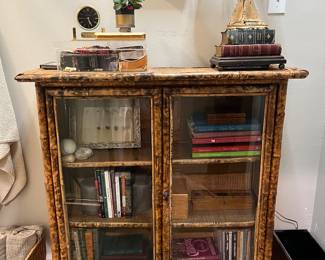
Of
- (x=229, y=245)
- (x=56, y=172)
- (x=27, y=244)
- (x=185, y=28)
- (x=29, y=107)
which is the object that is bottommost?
(x=27, y=244)

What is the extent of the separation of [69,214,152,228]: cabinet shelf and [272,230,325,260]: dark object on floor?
71 cm

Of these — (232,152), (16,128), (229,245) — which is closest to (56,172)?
(16,128)

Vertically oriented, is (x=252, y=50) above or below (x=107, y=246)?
above

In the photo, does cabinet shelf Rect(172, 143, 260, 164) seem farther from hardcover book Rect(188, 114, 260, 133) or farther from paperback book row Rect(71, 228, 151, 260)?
paperback book row Rect(71, 228, 151, 260)

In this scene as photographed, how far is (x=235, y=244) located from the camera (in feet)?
4.55

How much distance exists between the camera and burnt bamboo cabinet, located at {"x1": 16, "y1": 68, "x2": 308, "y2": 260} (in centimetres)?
113

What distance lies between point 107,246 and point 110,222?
6.4 inches

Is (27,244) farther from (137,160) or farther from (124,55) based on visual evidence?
(124,55)

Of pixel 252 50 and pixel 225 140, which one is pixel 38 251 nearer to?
pixel 225 140

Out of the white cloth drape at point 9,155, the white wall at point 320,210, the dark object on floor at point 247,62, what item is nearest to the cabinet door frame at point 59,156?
the dark object on floor at point 247,62

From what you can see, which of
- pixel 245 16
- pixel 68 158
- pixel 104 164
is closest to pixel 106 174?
pixel 104 164

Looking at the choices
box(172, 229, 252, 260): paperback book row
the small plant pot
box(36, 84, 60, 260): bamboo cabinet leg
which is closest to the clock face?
the small plant pot

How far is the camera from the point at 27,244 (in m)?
1.58

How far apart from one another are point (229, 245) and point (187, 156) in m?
0.48
